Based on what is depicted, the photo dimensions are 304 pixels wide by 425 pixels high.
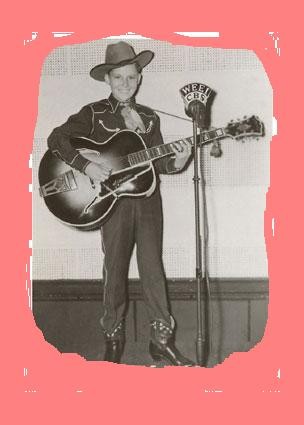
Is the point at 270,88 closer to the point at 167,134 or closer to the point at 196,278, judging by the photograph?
the point at 167,134

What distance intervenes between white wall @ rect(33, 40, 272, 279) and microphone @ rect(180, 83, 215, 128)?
0.7 inches

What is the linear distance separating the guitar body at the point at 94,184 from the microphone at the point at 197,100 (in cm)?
16

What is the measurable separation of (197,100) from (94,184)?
1.20ft

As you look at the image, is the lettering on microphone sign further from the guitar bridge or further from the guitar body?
the guitar bridge

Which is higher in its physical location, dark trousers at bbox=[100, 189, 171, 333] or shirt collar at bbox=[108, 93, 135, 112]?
shirt collar at bbox=[108, 93, 135, 112]

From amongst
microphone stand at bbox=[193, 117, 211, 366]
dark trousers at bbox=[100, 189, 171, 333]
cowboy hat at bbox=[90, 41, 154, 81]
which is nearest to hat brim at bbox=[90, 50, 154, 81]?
cowboy hat at bbox=[90, 41, 154, 81]

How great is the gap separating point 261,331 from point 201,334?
16 centimetres

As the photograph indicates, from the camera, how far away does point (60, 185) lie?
1956 mm

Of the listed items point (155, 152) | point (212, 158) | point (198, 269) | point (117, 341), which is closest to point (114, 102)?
point (155, 152)

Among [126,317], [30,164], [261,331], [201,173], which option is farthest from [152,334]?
[30,164]

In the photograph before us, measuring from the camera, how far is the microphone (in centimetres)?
189

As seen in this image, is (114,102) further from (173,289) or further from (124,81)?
(173,289)

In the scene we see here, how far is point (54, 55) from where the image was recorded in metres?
1.97

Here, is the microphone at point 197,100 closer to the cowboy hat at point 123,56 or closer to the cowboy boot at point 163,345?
the cowboy hat at point 123,56
